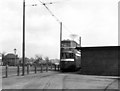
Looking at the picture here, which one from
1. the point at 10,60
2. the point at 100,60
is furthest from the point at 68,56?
the point at 10,60

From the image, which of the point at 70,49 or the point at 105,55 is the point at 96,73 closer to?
Answer: the point at 105,55

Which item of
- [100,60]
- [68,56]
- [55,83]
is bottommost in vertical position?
[55,83]

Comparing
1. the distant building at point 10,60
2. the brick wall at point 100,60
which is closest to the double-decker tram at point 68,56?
the brick wall at point 100,60

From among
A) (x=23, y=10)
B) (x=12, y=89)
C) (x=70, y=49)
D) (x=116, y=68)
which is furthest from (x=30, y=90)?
(x=70, y=49)

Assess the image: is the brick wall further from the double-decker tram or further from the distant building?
the distant building

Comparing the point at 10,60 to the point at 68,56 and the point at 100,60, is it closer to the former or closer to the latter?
the point at 68,56

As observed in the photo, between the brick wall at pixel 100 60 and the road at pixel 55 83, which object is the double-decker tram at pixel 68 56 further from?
the road at pixel 55 83

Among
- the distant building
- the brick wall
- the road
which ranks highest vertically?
the brick wall

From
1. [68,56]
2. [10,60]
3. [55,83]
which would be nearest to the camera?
[55,83]

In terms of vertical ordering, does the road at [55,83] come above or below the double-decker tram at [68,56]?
below

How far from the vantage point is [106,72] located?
31.2m

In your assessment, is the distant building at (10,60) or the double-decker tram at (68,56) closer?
the double-decker tram at (68,56)

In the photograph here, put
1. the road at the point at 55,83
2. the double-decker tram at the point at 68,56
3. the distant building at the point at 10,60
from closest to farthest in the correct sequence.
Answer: the road at the point at 55,83, the double-decker tram at the point at 68,56, the distant building at the point at 10,60

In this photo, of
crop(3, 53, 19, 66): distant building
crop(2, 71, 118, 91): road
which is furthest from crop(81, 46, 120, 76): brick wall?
crop(3, 53, 19, 66): distant building
